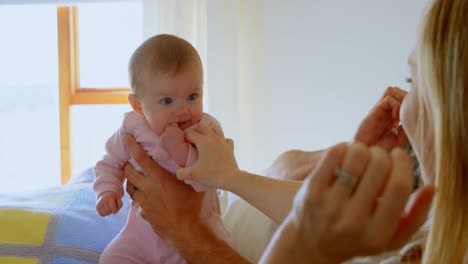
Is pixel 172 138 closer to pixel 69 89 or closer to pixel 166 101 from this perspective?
pixel 166 101

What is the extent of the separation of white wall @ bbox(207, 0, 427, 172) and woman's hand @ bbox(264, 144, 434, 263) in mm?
2184

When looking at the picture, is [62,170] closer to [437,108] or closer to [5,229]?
[5,229]

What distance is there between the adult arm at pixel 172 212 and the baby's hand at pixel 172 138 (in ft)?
0.32

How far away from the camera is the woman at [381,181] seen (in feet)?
2.19

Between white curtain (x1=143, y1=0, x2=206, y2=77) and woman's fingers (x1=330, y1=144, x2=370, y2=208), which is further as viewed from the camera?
white curtain (x1=143, y1=0, x2=206, y2=77)

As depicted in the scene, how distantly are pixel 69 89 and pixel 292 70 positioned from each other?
1.38m

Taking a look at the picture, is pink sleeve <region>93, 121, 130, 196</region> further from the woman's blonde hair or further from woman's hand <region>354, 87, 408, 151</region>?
the woman's blonde hair

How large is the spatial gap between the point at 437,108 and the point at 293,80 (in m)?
2.02

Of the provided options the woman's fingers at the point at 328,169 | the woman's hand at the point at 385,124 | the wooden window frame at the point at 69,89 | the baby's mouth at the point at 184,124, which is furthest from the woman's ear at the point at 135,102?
the wooden window frame at the point at 69,89

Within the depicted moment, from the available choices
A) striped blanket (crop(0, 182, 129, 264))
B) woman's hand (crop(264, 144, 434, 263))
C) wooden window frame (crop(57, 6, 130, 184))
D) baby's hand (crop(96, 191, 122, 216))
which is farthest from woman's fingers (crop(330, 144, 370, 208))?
wooden window frame (crop(57, 6, 130, 184))

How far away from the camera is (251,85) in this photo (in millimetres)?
3014

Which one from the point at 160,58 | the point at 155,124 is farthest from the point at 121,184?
the point at 160,58

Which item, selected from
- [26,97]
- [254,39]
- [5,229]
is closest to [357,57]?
[254,39]

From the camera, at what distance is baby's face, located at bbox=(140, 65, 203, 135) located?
1340mm
